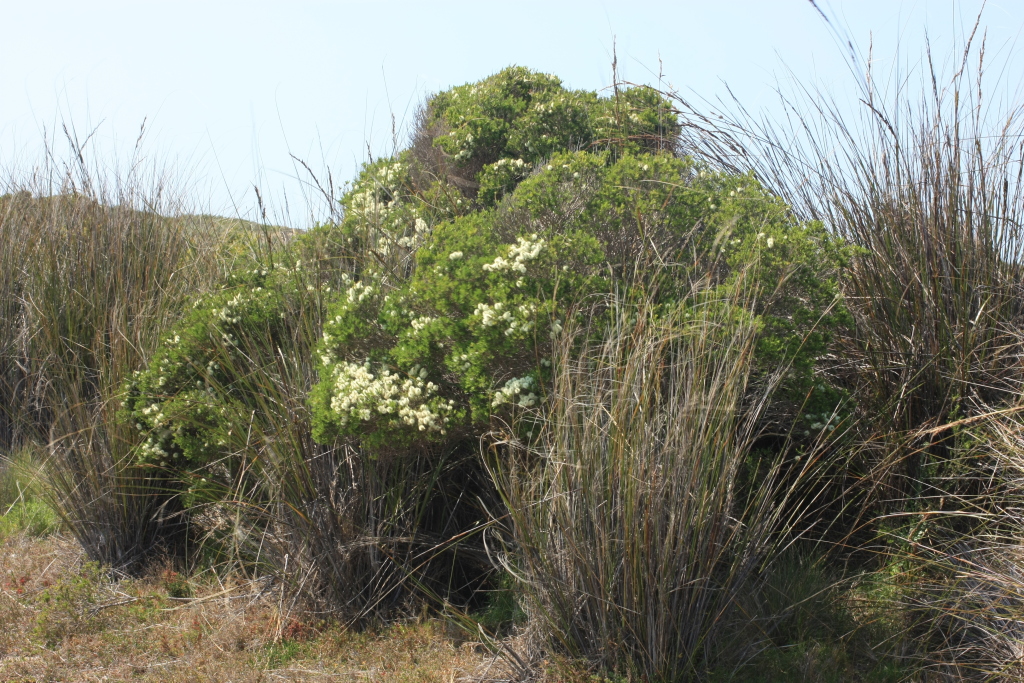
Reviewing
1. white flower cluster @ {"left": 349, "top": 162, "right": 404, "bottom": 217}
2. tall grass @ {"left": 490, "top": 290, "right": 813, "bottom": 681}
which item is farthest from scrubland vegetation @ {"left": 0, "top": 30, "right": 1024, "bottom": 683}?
white flower cluster @ {"left": 349, "top": 162, "right": 404, "bottom": 217}

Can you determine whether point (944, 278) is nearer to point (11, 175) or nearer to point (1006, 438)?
point (1006, 438)

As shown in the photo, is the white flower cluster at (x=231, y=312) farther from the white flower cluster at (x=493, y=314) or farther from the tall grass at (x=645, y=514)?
the tall grass at (x=645, y=514)

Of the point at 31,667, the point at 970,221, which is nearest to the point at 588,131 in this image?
the point at 970,221

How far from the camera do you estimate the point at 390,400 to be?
3729mm

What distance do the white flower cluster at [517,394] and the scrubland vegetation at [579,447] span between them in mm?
18

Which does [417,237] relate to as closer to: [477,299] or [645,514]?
[477,299]

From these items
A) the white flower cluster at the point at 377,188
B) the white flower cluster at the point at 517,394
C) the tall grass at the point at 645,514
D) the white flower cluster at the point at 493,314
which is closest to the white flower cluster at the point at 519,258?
the white flower cluster at the point at 493,314

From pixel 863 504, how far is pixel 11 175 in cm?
768

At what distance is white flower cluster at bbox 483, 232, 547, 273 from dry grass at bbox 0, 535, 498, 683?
1.60 metres

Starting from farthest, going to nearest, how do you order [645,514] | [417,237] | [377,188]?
1. [377,188]
2. [417,237]
3. [645,514]

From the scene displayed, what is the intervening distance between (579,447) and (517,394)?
1.85 ft

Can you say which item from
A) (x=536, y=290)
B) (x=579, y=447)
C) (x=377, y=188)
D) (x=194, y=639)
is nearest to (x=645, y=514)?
(x=579, y=447)

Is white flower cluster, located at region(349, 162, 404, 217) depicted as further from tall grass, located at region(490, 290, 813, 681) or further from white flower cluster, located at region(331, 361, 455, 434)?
tall grass, located at region(490, 290, 813, 681)

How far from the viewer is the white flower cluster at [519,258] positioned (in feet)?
12.6
